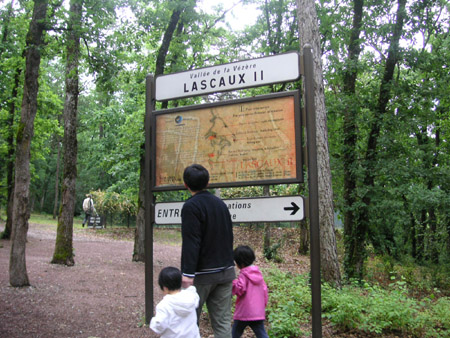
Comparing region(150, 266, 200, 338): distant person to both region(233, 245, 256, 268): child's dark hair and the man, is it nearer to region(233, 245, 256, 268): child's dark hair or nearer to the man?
the man

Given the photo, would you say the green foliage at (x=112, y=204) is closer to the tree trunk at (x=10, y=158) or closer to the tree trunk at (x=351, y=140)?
the tree trunk at (x=10, y=158)

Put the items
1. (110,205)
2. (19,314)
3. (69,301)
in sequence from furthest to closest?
(110,205) < (69,301) < (19,314)

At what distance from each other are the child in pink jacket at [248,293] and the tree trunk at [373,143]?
28.7 ft

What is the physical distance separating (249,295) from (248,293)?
2cm

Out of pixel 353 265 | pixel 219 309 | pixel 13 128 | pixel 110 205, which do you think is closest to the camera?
pixel 219 309

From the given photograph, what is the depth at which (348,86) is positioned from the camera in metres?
13.4

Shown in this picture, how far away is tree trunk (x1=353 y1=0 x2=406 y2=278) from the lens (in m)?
12.6

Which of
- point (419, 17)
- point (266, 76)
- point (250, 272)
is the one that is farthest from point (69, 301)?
point (419, 17)

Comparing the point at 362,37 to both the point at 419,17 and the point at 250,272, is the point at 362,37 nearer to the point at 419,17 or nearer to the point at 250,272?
the point at 419,17

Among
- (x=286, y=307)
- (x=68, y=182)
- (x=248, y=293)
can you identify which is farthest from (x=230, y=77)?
(x=68, y=182)

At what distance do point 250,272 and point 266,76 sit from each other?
2.55 metres

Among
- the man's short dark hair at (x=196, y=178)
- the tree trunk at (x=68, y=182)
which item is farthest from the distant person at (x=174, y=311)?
the tree trunk at (x=68, y=182)

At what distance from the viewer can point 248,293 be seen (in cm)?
442

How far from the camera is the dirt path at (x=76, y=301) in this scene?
6098 millimetres
